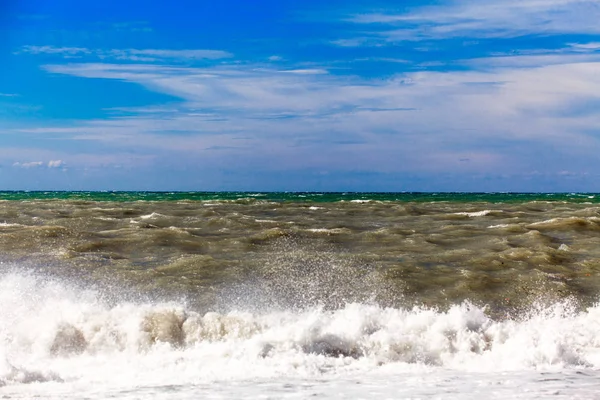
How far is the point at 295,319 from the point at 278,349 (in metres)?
1.20

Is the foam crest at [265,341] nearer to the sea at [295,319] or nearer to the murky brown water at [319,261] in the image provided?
the sea at [295,319]

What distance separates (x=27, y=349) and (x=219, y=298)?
10.2 ft

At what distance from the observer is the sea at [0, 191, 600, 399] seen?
651 cm

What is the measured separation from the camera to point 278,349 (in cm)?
762

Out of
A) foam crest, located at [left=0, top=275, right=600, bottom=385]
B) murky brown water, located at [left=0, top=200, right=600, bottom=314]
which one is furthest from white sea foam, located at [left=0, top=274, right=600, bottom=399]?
murky brown water, located at [left=0, top=200, right=600, bottom=314]

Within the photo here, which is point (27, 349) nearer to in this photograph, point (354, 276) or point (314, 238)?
point (354, 276)

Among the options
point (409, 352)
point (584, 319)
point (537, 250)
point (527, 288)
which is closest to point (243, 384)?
point (409, 352)

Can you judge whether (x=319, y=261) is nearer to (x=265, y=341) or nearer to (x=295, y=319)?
(x=295, y=319)

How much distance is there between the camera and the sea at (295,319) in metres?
6.51

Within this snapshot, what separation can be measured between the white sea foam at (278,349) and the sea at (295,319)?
0.08ft

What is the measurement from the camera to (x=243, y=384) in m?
6.45

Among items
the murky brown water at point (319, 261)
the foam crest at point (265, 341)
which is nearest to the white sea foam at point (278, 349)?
the foam crest at point (265, 341)

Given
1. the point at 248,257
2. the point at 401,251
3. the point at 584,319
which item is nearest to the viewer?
the point at 584,319

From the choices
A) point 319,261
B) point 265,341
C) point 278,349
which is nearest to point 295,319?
point 265,341
